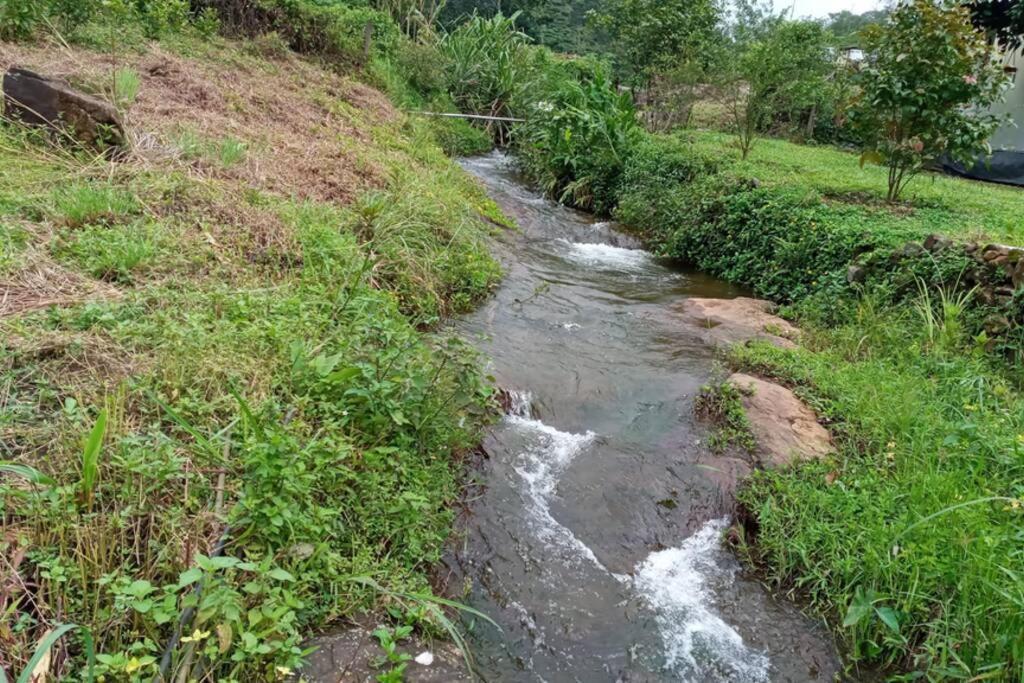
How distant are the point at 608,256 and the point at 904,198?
3703 mm

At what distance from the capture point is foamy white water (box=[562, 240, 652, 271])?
7645mm

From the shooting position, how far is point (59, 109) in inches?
184

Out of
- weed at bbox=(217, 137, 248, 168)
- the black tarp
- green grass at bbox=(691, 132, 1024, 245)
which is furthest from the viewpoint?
the black tarp

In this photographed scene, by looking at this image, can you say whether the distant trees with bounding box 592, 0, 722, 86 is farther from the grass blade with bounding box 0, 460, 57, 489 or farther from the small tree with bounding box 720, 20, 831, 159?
the grass blade with bounding box 0, 460, 57, 489

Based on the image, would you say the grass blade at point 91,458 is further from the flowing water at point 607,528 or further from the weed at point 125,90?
the weed at point 125,90

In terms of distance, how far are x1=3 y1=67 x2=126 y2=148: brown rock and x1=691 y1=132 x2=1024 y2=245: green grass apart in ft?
22.3

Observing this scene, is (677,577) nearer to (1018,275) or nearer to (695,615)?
(695,615)

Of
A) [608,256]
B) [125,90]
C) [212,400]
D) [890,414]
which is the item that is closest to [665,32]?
[608,256]

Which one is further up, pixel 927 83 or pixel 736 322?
pixel 927 83

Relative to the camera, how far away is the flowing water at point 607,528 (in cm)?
261

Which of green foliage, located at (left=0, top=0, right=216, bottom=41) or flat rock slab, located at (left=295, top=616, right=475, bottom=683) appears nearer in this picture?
flat rock slab, located at (left=295, top=616, right=475, bottom=683)

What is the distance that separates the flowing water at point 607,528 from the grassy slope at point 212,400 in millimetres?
351

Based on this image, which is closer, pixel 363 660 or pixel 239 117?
pixel 363 660

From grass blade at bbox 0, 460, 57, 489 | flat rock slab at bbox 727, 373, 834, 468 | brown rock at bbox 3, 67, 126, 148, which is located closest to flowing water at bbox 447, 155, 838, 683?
flat rock slab at bbox 727, 373, 834, 468
